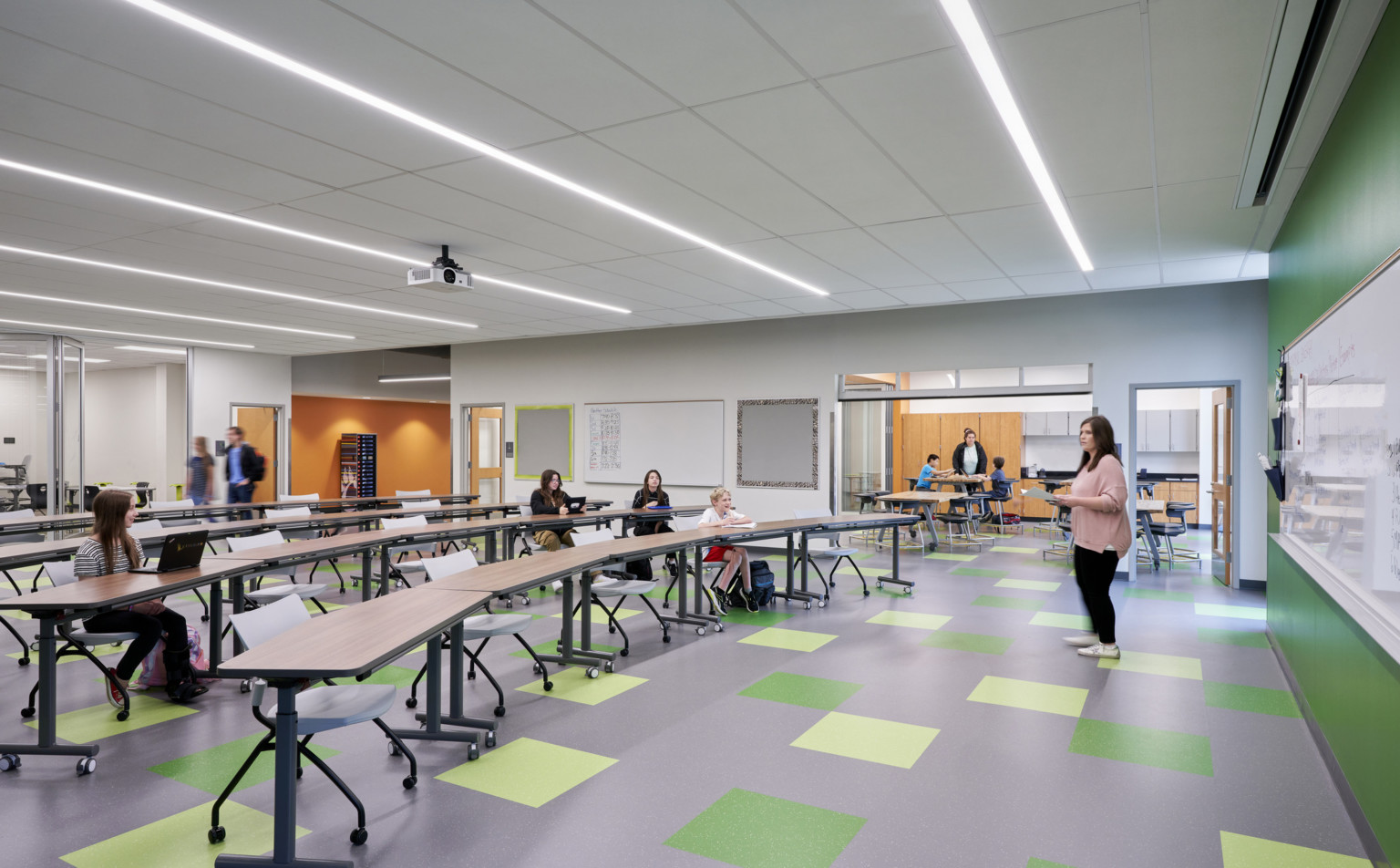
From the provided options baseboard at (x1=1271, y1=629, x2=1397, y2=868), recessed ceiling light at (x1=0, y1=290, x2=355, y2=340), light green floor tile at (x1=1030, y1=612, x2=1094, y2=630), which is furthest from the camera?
recessed ceiling light at (x1=0, y1=290, x2=355, y2=340)

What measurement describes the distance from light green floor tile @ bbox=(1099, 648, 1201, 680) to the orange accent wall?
1162 centimetres

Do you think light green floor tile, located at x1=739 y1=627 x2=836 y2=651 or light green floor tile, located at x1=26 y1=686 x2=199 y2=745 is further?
light green floor tile, located at x1=739 y1=627 x2=836 y2=651

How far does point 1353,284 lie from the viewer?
2910mm

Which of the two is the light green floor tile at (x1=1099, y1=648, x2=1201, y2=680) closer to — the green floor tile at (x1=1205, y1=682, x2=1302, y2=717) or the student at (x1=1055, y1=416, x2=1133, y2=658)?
the student at (x1=1055, y1=416, x2=1133, y2=658)

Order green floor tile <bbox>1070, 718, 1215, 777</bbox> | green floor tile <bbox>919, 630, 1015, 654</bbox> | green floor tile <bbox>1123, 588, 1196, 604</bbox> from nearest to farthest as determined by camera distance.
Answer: green floor tile <bbox>1070, 718, 1215, 777</bbox>
green floor tile <bbox>919, 630, 1015, 654</bbox>
green floor tile <bbox>1123, 588, 1196, 604</bbox>

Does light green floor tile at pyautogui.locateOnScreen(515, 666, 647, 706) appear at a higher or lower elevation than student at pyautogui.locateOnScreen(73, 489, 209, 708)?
lower

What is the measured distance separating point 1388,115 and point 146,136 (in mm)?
5119

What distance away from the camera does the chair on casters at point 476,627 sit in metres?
4.02

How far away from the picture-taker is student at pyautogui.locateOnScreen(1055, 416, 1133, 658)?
490cm

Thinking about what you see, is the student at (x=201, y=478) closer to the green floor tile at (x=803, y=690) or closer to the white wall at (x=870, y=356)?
the white wall at (x=870, y=356)

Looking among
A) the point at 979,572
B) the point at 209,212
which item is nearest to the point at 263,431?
the point at 209,212

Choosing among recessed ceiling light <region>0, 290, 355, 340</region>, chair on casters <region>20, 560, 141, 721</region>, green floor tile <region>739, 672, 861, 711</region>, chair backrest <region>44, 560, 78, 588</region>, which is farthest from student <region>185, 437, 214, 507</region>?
green floor tile <region>739, 672, 861, 711</region>

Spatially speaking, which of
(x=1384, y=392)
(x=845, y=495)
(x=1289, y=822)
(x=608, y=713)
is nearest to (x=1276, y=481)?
(x=1289, y=822)

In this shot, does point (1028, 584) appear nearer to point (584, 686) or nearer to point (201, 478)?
point (584, 686)
